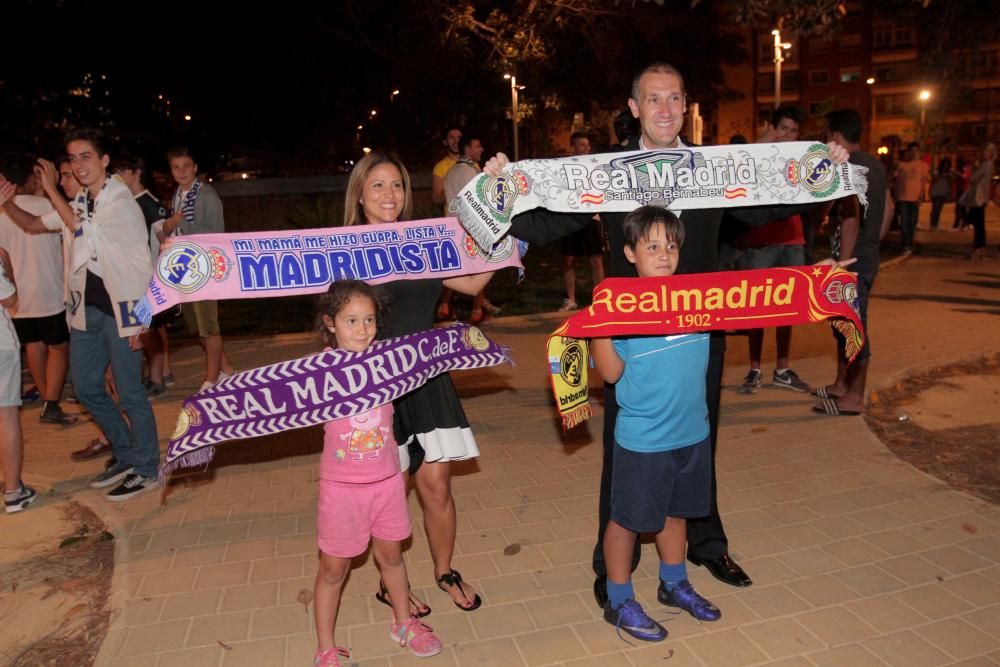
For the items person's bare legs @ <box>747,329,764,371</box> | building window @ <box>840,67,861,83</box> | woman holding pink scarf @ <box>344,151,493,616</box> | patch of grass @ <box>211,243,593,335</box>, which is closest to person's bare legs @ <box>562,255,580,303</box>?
patch of grass @ <box>211,243,593,335</box>

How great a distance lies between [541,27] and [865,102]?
61.3 meters

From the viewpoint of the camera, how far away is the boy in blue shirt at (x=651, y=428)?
11.0 feet

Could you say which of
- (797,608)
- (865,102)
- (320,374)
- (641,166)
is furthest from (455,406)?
(865,102)

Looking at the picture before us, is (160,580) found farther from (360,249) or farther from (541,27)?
(541,27)

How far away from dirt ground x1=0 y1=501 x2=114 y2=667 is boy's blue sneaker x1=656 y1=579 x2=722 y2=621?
268 centimetres

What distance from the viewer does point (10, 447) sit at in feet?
17.3

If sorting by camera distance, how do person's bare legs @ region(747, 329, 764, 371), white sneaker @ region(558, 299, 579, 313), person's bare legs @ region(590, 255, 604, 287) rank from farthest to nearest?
white sneaker @ region(558, 299, 579, 313) < person's bare legs @ region(590, 255, 604, 287) < person's bare legs @ region(747, 329, 764, 371)

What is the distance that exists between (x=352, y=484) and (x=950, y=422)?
5.43 m

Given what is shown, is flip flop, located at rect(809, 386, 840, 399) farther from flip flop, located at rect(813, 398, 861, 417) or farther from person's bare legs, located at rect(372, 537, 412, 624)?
person's bare legs, located at rect(372, 537, 412, 624)

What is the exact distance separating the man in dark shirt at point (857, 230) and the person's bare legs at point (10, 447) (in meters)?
5.80

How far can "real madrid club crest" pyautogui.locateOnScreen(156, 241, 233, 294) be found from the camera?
371cm

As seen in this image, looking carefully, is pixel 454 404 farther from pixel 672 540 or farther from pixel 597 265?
pixel 597 265

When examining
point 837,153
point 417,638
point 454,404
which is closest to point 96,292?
point 454,404

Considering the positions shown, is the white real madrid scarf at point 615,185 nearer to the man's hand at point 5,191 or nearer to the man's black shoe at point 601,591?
the man's black shoe at point 601,591
